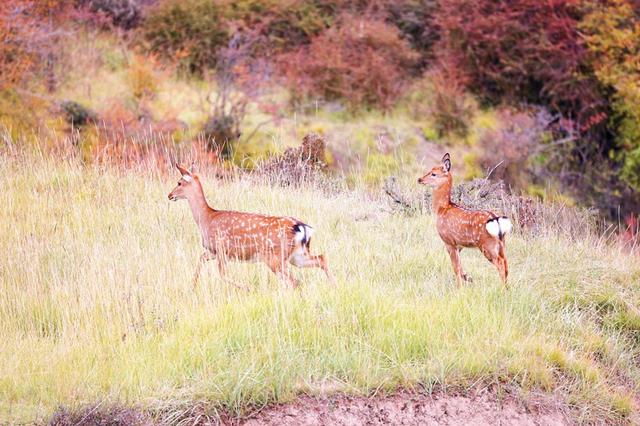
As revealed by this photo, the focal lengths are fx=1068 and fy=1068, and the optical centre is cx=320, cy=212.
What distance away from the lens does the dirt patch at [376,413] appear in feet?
23.6

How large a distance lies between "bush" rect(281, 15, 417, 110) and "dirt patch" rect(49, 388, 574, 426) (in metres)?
16.1

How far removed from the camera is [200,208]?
9828mm

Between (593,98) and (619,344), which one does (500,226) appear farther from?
(593,98)

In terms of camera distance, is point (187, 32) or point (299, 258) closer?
point (299, 258)

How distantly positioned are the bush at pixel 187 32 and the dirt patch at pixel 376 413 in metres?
17.1

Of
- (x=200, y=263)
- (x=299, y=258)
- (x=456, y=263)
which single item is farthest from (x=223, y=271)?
(x=456, y=263)

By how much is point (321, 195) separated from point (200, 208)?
120 inches

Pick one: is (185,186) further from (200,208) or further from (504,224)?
(504,224)

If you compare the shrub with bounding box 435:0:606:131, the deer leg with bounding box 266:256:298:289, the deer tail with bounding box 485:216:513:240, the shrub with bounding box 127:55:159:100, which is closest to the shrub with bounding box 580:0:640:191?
the shrub with bounding box 435:0:606:131

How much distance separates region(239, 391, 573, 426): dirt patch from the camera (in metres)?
7.47

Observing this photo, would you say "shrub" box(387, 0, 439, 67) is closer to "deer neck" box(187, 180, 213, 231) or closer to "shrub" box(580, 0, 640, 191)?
"shrub" box(580, 0, 640, 191)

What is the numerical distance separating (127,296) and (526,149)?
15236mm

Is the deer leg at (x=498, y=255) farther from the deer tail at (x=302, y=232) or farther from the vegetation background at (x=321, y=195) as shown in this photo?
the deer tail at (x=302, y=232)

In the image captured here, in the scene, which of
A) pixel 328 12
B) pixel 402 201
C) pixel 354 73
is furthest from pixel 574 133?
pixel 402 201
